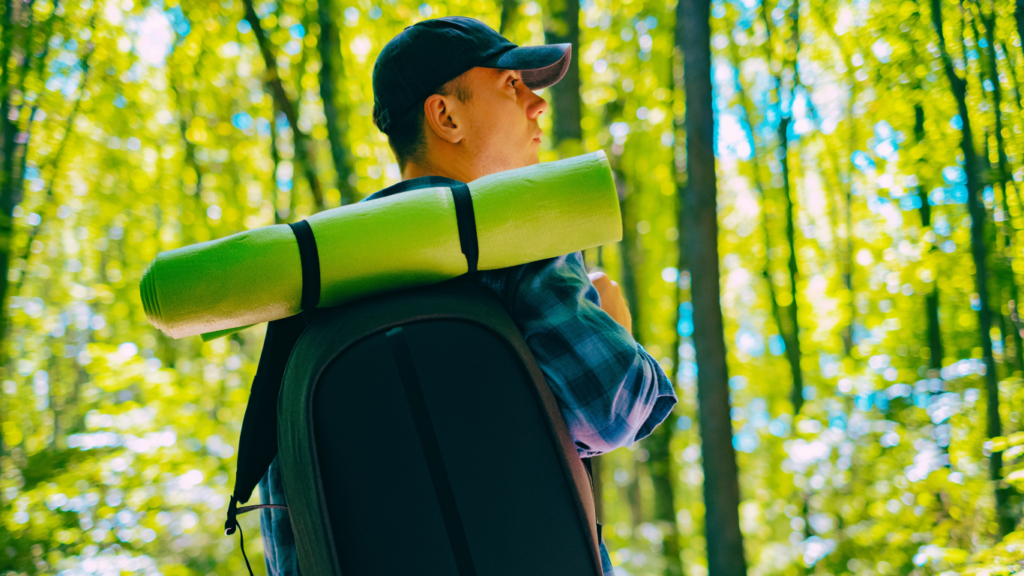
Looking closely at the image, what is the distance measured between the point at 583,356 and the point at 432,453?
259 millimetres

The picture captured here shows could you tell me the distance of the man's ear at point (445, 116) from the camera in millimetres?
1050

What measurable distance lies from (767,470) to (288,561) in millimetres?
8033

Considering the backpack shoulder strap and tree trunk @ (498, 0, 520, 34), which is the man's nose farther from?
tree trunk @ (498, 0, 520, 34)

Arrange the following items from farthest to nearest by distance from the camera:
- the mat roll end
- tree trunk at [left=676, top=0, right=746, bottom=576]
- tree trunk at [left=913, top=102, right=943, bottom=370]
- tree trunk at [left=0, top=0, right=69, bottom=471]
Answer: tree trunk at [left=0, top=0, right=69, bottom=471] < tree trunk at [left=676, top=0, right=746, bottom=576] < tree trunk at [left=913, top=102, right=943, bottom=370] < the mat roll end

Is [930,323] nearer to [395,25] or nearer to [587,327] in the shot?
[587,327]

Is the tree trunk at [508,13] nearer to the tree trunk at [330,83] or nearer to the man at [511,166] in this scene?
the tree trunk at [330,83]

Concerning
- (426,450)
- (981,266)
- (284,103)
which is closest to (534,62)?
(426,450)

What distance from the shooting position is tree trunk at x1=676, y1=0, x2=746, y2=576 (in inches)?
133

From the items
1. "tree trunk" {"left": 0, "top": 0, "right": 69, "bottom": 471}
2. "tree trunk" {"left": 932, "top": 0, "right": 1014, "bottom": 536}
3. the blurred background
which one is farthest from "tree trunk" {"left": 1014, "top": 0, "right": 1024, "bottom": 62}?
"tree trunk" {"left": 0, "top": 0, "right": 69, "bottom": 471}

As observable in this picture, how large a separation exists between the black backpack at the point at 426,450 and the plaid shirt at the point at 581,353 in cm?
5

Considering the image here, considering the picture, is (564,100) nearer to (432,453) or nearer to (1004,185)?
(1004,185)

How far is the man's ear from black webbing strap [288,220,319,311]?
37cm

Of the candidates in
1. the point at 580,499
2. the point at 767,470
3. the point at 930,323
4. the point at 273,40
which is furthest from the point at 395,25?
the point at 767,470

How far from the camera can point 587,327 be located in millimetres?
840
